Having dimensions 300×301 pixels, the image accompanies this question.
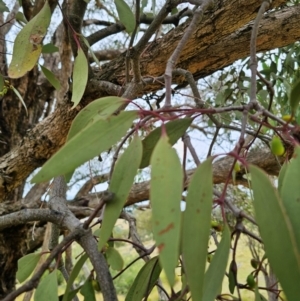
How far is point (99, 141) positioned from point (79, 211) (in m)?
1.35

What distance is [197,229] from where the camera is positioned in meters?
0.25

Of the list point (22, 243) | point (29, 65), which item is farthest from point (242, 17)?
point (22, 243)

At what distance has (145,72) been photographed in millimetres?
966

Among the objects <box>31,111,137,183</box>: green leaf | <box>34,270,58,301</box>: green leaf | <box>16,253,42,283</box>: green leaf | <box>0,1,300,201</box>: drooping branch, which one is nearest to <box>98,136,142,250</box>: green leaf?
<box>31,111,137,183</box>: green leaf

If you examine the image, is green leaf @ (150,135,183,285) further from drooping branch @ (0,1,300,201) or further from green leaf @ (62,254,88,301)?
drooping branch @ (0,1,300,201)

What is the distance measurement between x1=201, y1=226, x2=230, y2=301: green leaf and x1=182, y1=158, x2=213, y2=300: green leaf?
45 mm

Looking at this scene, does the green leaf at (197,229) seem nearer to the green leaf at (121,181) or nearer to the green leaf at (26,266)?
the green leaf at (121,181)

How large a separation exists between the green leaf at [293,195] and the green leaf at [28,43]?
0.35m

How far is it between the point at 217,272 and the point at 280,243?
0.07 meters

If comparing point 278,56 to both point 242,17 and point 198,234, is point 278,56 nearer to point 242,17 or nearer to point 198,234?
point 242,17

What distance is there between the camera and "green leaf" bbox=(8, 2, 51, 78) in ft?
1.62

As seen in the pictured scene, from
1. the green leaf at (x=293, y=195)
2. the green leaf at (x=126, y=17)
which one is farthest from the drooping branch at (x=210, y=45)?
the green leaf at (x=293, y=195)

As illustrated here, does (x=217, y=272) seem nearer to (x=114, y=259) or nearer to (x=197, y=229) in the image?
(x=197, y=229)

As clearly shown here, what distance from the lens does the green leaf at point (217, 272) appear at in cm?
29
